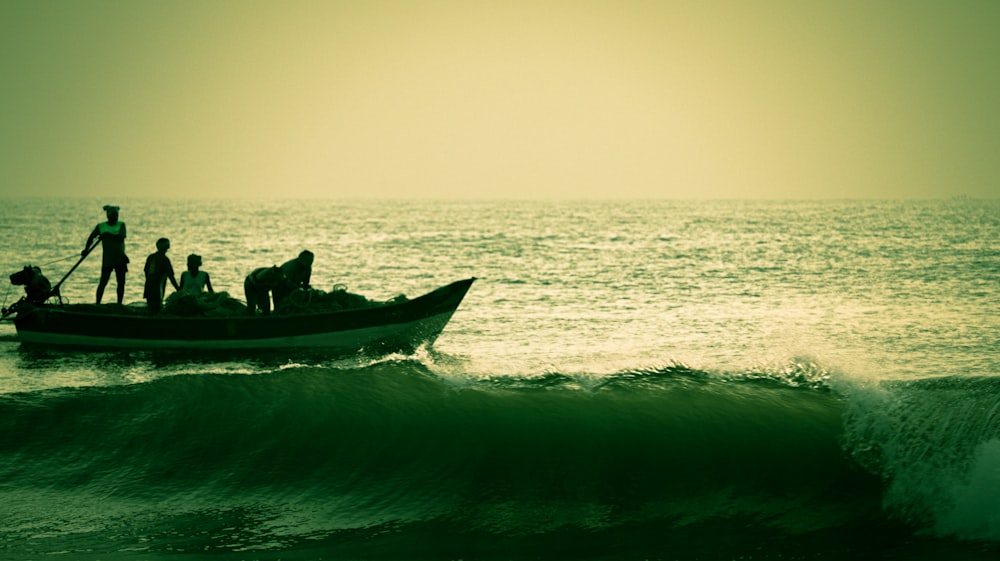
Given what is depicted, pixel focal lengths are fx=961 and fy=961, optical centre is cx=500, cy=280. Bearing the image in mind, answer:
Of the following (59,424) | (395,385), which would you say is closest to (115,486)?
(59,424)

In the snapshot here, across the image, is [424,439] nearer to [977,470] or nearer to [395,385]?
[395,385]

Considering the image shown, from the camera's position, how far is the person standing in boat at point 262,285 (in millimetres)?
18078

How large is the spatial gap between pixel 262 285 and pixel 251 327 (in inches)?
34.7

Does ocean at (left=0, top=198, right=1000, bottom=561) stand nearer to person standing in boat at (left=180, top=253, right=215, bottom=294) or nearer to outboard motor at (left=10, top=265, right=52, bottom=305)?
person standing in boat at (left=180, top=253, right=215, bottom=294)

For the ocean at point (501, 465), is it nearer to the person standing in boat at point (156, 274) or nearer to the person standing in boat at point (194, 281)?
the person standing in boat at point (156, 274)

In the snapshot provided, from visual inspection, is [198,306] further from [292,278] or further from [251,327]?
[292,278]

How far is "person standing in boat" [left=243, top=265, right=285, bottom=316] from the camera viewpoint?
18078 mm

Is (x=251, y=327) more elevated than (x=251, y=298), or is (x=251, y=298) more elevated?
(x=251, y=298)

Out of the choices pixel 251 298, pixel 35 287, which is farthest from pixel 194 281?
pixel 35 287

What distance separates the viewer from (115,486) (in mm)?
9695

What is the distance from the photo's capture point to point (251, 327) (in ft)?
60.4

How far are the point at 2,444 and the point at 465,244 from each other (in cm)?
6129

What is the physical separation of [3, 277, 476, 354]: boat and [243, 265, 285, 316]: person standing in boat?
0.28m

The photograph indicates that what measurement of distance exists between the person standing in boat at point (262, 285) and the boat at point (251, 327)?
280 millimetres
